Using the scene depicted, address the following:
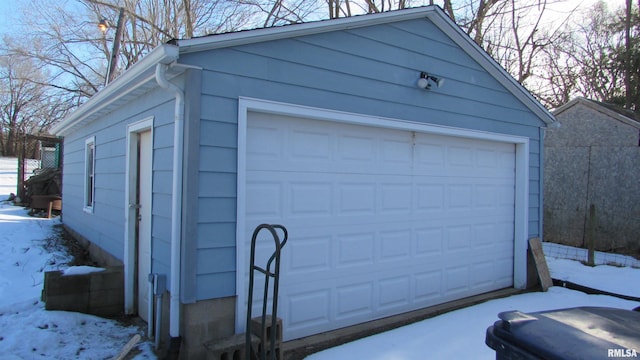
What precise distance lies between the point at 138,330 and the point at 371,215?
277cm

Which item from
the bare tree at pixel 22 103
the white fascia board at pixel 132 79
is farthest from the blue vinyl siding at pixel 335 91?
the bare tree at pixel 22 103

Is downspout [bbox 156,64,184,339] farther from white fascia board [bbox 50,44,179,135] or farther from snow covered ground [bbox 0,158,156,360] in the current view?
snow covered ground [bbox 0,158,156,360]

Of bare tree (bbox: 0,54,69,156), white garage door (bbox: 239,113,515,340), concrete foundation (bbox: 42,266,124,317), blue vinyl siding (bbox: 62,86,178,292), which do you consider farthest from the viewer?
bare tree (bbox: 0,54,69,156)

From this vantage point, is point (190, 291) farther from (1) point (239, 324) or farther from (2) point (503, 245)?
(2) point (503, 245)

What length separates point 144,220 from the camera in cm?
464

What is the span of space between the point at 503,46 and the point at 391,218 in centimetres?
1250

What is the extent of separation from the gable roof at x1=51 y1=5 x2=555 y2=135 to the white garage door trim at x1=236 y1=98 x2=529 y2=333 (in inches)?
21.3

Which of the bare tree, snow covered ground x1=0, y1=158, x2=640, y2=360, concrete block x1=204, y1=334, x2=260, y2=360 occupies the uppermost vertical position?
the bare tree

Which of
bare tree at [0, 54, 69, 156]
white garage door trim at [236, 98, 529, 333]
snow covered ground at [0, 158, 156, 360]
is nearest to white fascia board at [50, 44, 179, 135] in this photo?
white garage door trim at [236, 98, 529, 333]

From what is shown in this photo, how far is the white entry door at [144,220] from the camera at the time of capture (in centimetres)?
452

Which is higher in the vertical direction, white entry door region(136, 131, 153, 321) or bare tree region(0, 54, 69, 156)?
bare tree region(0, 54, 69, 156)

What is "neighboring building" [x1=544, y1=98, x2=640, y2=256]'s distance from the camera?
8875mm

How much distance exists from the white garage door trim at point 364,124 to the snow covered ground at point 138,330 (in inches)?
28.6

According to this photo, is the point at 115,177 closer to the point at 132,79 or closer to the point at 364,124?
the point at 132,79
